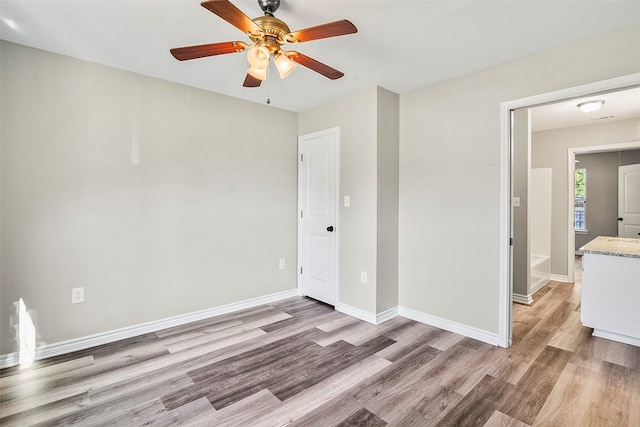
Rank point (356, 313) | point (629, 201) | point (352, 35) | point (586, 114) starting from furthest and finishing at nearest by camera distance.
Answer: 1. point (629, 201)
2. point (586, 114)
3. point (356, 313)
4. point (352, 35)

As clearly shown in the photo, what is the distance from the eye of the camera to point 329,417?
1.82m

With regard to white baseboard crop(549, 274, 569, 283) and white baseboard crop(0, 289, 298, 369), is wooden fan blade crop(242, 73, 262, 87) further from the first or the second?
white baseboard crop(549, 274, 569, 283)

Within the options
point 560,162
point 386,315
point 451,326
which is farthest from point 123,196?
point 560,162

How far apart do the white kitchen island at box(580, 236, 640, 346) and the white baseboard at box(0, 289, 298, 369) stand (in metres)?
3.31

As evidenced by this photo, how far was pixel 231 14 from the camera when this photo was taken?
1.50 m

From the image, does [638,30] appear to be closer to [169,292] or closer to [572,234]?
[572,234]

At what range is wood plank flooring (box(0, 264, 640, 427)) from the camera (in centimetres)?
183

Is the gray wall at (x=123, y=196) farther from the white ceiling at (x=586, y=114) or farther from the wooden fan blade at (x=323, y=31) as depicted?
the white ceiling at (x=586, y=114)

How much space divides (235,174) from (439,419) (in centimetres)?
290

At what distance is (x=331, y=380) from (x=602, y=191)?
7.08m

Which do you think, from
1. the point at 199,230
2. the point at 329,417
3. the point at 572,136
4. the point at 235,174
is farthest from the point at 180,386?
the point at 572,136

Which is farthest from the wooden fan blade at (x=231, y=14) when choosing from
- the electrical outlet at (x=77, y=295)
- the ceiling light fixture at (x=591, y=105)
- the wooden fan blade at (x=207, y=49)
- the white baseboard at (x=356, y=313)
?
the ceiling light fixture at (x=591, y=105)

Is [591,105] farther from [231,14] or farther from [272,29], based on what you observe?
[231,14]

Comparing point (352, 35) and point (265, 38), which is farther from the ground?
point (352, 35)
